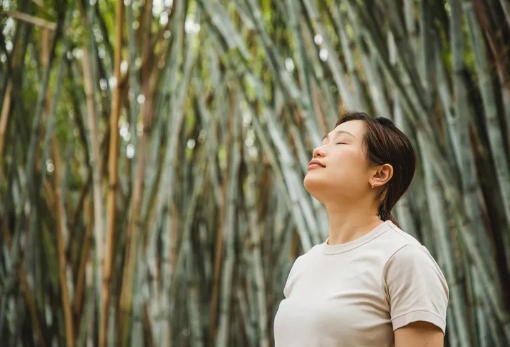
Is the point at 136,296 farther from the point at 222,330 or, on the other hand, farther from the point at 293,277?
the point at 293,277

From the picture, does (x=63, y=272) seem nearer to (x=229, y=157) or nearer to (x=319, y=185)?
(x=229, y=157)

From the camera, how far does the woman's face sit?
81 centimetres

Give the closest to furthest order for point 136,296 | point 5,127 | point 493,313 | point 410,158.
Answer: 1. point 410,158
2. point 493,313
3. point 136,296
4. point 5,127

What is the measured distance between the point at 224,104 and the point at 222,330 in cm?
73

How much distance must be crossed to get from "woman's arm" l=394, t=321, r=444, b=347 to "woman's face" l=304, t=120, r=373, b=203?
0.17 m

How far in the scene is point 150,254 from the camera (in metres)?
1.81

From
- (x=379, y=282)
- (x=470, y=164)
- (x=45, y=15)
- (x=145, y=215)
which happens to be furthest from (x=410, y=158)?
(x=45, y=15)

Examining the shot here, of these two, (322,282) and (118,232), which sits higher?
(118,232)

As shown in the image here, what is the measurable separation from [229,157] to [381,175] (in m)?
1.35

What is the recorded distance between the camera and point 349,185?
0.81 m

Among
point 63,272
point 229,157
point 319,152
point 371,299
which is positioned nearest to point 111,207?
point 63,272

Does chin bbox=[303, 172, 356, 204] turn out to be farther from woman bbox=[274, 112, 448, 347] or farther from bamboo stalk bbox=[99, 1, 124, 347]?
bamboo stalk bbox=[99, 1, 124, 347]

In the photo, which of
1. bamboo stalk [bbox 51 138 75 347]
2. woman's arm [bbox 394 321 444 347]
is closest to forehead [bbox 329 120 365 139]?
woman's arm [bbox 394 321 444 347]

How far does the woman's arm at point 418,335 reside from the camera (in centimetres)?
70
